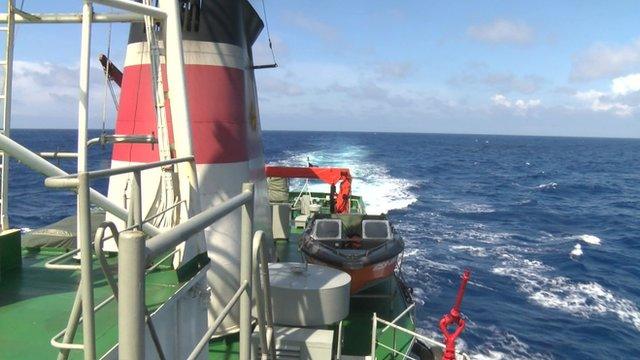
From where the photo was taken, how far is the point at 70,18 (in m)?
7.74

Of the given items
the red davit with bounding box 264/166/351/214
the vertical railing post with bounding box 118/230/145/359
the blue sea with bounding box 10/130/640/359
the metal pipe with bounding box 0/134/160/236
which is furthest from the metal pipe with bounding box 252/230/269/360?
the red davit with bounding box 264/166/351/214

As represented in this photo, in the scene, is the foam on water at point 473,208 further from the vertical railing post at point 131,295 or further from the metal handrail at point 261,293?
the vertical railing post at point 131,295

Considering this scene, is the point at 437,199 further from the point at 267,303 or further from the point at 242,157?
the point at 267,303

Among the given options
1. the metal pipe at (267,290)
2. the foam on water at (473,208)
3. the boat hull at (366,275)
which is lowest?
the foam on water at (473,208)

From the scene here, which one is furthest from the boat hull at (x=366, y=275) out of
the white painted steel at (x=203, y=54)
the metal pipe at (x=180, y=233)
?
the metal pipe at (x=180, y=233)

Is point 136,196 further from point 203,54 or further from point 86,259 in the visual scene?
point 203,54

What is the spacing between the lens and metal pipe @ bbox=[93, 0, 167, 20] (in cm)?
620

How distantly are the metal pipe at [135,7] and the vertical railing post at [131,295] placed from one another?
498 centimetres

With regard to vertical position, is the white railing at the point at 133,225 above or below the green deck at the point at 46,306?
above

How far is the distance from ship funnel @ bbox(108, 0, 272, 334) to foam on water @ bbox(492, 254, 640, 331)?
17.9 metres

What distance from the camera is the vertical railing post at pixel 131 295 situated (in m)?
2.17

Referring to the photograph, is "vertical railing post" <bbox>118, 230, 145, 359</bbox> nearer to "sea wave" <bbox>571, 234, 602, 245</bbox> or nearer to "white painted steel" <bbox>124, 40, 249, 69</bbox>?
"white painted steel" <bbox>124, 40, 249, 69</bbox>

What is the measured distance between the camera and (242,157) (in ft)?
32.6

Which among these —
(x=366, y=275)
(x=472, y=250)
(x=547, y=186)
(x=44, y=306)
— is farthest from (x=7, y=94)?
(x=547, y=186)
